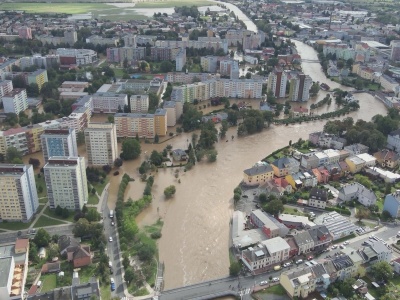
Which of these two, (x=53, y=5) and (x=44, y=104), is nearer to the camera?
(x=44, y=104)

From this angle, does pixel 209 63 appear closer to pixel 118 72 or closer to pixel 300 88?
pixel 118 72

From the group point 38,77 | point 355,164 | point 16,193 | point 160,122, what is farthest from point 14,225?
point 38,77

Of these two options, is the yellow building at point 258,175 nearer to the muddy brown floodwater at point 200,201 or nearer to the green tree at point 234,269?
the muddy brown floodwater at point 200,201

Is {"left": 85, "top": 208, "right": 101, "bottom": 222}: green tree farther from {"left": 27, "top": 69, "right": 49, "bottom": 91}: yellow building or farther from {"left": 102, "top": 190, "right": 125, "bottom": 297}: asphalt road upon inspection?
{"left": 27, "top": 69, "right": 49, "bottom": 91}: yellow building

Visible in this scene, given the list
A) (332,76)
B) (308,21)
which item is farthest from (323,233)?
(308,21)

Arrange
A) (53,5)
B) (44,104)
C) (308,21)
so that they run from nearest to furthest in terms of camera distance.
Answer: (44,104)
(308,21)
(53,5)

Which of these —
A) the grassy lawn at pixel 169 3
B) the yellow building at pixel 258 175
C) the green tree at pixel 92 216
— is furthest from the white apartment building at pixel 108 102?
the grassy lawn at pixel 169 3

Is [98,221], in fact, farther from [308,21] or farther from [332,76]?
[308,21]
